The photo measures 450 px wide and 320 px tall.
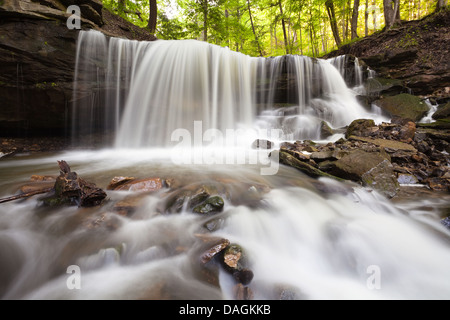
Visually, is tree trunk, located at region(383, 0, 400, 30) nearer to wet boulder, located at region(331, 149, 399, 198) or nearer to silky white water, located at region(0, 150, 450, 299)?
wet boulder, located at region(331, 149, 399, 198)

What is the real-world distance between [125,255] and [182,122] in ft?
19.9

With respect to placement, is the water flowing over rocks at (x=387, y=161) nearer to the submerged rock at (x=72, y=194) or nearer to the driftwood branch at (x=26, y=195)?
the submerged rock at (x=72, y=194)

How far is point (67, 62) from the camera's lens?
229 inches

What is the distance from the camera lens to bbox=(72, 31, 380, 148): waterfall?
21.3ft

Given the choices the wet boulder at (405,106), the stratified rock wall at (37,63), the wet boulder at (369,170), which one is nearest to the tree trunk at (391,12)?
the wet boulder at (405,106)

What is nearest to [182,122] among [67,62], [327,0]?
[67,62]

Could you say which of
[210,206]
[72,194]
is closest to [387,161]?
[210,206]

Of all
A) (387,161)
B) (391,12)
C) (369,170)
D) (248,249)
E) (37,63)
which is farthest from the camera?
(391,12)

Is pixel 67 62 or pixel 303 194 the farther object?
pixel 67 62

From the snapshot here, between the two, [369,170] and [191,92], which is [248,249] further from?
[191,92]

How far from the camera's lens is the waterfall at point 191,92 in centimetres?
648

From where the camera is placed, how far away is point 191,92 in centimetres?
757
